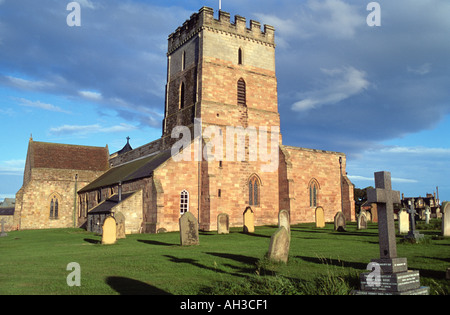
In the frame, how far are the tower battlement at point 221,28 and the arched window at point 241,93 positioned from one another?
4.41m

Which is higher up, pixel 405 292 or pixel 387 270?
pixel 387 270

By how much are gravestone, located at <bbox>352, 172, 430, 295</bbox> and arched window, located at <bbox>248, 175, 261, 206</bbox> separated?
2291 cm

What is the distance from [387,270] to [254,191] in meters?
23.9

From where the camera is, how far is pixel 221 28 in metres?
31.6

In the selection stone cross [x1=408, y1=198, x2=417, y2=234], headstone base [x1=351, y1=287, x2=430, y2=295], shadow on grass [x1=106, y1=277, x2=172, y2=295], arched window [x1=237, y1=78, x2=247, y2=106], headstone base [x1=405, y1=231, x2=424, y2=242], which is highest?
arched window [x1=237, y1=78, x2=247, y2=106]

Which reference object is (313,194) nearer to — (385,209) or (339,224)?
(339,224)

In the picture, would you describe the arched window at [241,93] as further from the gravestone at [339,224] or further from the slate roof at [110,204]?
the gravestone at [339,224]

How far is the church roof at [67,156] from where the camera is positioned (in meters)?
42.4

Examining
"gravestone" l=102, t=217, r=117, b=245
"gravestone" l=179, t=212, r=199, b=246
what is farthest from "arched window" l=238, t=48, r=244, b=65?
"gravestone" l=179, t=212, r=199, b=246

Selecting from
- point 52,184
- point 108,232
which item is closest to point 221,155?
point 108,232

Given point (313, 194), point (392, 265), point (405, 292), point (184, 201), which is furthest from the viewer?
point (313, 194)

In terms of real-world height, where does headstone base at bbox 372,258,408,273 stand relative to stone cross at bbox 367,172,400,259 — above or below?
below

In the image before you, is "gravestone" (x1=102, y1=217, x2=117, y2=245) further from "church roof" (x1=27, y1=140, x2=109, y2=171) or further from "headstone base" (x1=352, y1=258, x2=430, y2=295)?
"church roof" (x1=27, y1=140, x2=109, y2=171)

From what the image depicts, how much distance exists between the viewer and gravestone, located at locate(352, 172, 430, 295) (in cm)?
598
